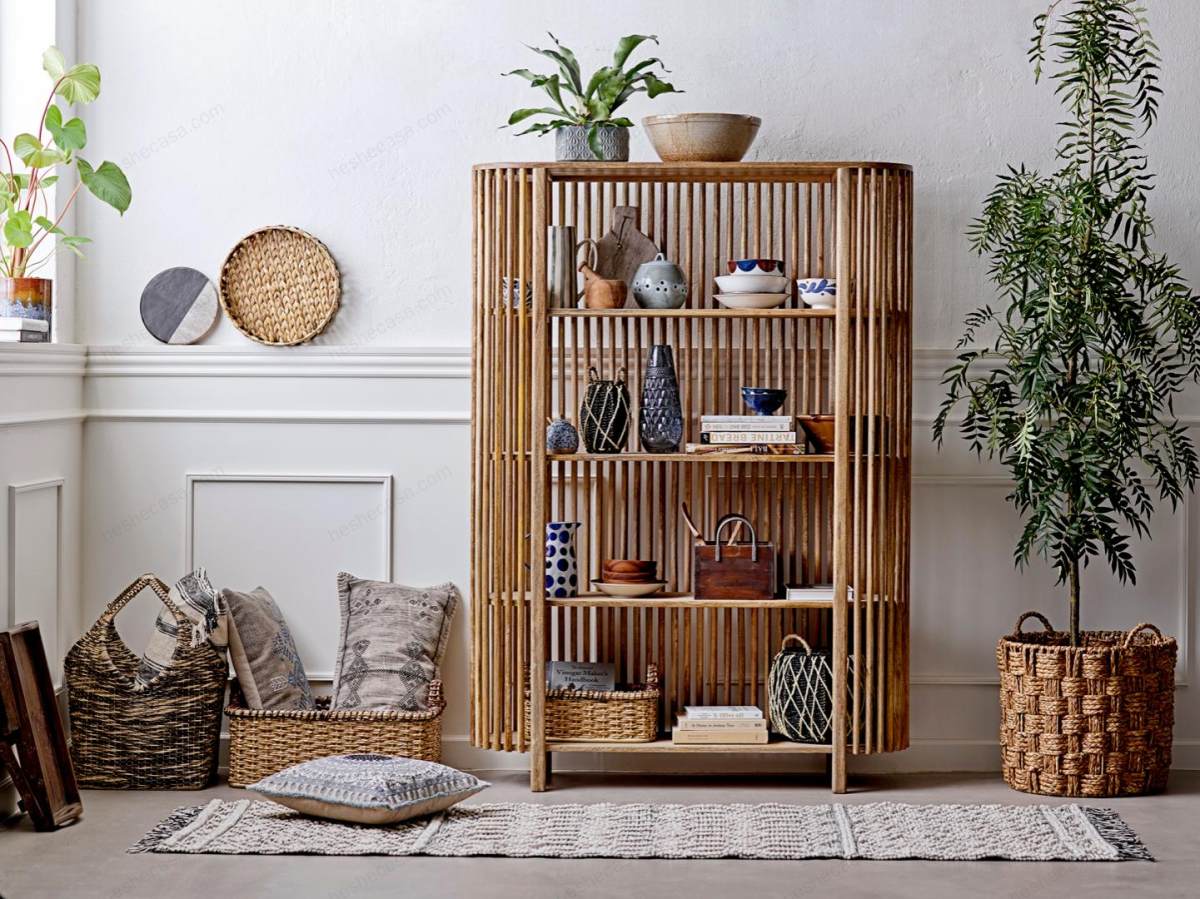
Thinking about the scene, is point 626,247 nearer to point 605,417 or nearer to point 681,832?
point 605,417

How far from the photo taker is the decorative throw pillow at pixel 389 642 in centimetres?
434

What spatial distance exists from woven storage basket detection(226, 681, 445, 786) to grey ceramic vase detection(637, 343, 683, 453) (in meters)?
1.03

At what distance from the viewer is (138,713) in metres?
4.15

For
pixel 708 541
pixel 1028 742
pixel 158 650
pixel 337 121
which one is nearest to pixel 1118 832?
pixel 1028 742

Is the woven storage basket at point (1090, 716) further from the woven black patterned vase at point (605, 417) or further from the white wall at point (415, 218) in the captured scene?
the woven black patterned vase at point (605, 417)

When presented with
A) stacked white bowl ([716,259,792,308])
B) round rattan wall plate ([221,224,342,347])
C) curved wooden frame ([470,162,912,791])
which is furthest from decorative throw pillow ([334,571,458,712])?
stacked white bowl ([716,259,792,308])

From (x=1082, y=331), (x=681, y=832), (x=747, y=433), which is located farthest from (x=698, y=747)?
(x=1082, y=331)

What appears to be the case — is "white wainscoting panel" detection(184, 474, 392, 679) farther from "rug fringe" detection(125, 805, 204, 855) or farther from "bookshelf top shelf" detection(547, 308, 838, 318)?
"bookshelf top shelf" detection(547, 308, 838, 318)

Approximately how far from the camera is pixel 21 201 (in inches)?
173

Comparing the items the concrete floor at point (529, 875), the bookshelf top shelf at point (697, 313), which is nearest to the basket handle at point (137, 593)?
the concrete floor at point (529, 875)

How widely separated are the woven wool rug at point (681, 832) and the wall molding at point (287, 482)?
0.86m

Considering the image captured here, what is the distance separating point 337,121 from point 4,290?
1096mm

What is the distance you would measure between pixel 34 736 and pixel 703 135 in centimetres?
238

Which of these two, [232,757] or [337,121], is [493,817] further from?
[337,121]
